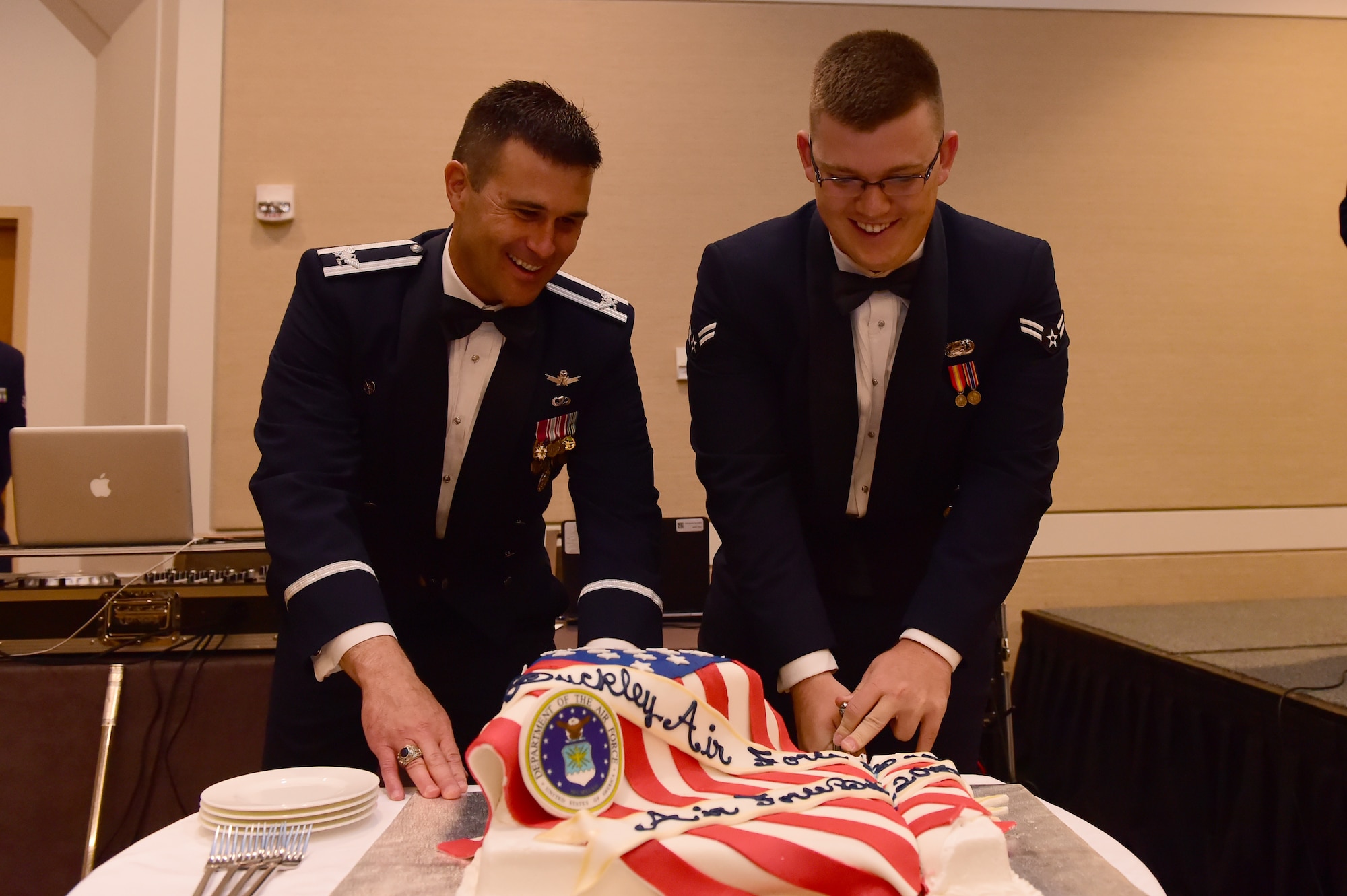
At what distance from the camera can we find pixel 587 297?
163cm

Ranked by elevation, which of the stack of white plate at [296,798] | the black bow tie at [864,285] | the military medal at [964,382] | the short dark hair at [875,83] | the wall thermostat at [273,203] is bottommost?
the stack of white plate at [296,798]

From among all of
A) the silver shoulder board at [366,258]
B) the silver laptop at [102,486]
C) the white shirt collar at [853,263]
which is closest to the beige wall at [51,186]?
the silver laptop at [102,486]

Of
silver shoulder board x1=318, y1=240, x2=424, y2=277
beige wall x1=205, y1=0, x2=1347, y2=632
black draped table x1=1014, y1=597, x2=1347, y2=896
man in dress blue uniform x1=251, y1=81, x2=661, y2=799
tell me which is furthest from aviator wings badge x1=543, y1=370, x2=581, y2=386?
beige wall x1=205, y1=0, x2=1347, y2=632

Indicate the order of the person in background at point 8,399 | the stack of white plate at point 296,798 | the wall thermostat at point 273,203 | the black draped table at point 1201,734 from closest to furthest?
the stack of white plate at point 296,798 → the black draped table at point 1201,734 → the wall thermostat at point 273,203 → the person in background at point 8,399

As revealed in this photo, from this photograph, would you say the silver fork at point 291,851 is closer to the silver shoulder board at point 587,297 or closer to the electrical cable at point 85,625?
the silver shoulder board at point 587,297

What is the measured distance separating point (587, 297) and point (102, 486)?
1.34 meters

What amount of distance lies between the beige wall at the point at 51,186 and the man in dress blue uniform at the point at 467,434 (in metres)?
3.45

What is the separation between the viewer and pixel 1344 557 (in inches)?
151

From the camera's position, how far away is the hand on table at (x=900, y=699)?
3.80 ft

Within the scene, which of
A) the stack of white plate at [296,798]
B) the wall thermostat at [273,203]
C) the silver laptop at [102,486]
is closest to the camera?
the stack of white plate at [296,798]

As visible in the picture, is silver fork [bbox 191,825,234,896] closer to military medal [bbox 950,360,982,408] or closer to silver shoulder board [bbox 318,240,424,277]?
silver shoulder board [bbox 318,240,424,277]

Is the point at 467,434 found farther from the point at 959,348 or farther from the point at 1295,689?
the point at 1295,689

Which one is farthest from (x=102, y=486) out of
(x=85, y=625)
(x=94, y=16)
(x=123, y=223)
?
(x=94, y=16)

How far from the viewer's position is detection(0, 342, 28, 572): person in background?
385 cm
